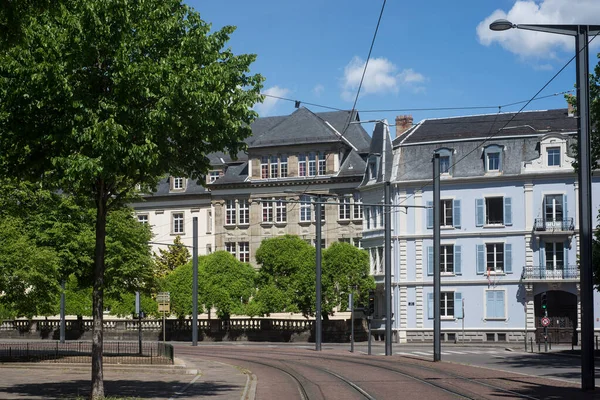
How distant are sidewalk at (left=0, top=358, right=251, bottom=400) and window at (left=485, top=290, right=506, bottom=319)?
3397 cm

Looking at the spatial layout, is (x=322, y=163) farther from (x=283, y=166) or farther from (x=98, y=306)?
(x=98, y=306)

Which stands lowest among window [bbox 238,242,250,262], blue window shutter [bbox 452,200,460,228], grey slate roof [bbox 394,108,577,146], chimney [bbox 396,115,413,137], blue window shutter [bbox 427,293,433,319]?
blue window shutter [bbox 427,293,433,319]

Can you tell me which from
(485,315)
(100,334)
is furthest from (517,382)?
(485,315)

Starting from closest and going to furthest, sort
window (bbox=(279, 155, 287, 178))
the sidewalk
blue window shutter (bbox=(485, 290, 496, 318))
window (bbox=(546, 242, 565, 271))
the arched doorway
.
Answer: the sidewalk, the arched doorway, window (bbox=(546, 242, 565, 271)), blue window shutter (bbox=(485, 290, 496, 318)), window (bbox=(279, 155, 287, 178))

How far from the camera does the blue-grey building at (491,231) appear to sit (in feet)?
217

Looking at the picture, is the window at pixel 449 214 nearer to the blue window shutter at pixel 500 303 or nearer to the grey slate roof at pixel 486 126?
the grey slate roof at pixel 486 126

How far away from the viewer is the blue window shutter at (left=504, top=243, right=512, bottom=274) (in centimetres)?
6762

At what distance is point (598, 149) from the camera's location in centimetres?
3962

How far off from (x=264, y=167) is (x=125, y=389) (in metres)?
Result: 63.3

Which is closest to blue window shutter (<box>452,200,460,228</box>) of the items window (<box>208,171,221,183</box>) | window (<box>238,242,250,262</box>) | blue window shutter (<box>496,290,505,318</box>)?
blue window shutter (<box>496,290,505,318</box>)

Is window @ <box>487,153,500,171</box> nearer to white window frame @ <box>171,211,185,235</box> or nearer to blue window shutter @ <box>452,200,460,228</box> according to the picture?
blue window shutter @ <box>452,200,460,228</box>

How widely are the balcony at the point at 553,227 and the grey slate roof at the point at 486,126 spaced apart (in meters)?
6.07

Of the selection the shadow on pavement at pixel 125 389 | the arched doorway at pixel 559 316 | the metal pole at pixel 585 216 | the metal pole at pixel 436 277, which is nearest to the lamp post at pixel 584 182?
the metal pole at pixel 585 216

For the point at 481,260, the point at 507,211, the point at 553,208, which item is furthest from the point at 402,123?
the point at 553,208
